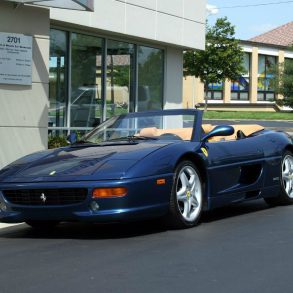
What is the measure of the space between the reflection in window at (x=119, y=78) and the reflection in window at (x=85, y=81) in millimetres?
354

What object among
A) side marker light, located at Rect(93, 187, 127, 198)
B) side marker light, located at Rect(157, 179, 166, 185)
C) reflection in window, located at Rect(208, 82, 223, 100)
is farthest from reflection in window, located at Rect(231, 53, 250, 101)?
side marker light, located at Rect(93, 187, 127, 198)

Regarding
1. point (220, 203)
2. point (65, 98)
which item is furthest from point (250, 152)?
point (65, 98)

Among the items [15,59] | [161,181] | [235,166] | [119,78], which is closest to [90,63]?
[119,78]

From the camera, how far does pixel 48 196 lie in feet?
20.1

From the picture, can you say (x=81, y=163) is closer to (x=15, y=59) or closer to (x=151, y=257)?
(x=151, y=257)

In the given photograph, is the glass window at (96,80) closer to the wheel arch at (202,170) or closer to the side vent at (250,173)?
the side vent at (250,173)

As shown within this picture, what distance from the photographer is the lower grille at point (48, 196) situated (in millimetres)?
6039

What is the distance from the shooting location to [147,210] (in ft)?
20.1

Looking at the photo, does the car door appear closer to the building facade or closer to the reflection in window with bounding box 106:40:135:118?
the building facade

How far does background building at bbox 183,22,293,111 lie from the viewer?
66562 millimetres

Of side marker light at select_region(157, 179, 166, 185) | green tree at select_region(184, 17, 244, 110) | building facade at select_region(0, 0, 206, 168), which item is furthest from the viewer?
green tree at select_region(184, 17, 244, 110)

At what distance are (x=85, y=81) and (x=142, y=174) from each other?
8.47 m

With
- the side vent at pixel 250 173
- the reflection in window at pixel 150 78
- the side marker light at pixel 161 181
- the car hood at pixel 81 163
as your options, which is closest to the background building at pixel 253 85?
the reflection in window at pixel 150 78

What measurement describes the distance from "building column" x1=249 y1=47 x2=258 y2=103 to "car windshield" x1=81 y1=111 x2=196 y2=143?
6017 centimetres
